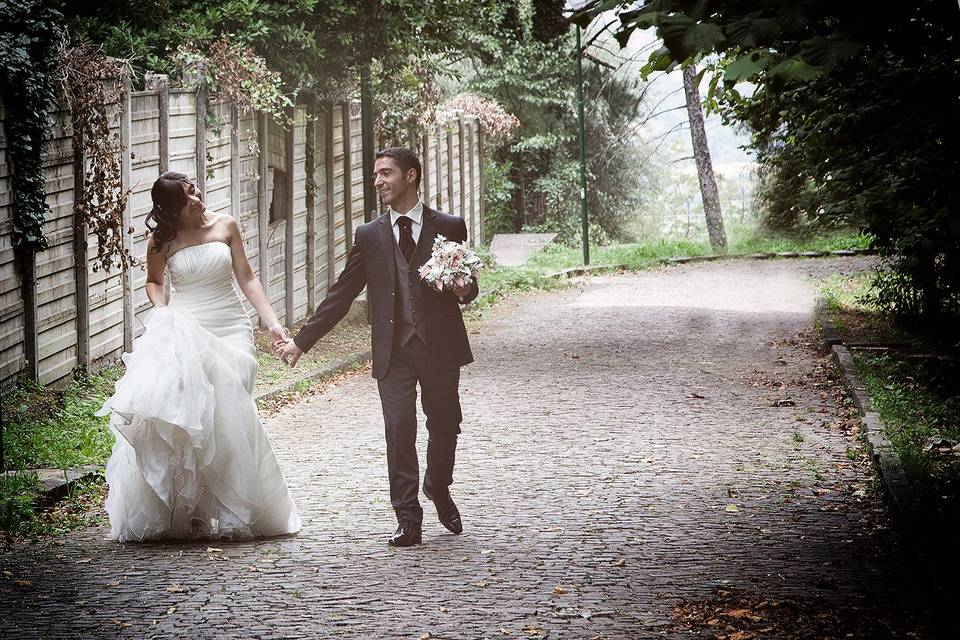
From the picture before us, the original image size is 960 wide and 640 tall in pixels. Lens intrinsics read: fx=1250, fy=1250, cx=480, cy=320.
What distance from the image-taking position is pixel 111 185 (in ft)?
37.4

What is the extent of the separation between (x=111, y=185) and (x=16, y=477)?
416cm

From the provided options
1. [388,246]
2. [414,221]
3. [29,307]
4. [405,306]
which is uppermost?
[414,221]

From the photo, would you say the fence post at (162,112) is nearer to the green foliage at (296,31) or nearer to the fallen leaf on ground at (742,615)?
the green foliage at (296,31)

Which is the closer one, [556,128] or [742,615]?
[742,615]

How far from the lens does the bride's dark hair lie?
7.25m

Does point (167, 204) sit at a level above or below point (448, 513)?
above

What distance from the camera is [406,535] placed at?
22.4 ft

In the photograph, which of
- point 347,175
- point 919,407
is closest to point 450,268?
point 919,407

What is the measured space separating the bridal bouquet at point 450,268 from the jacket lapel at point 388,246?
237mm

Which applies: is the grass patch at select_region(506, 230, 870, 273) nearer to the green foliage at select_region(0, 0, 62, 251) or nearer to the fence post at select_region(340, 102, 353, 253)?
the fence post at select_region(340, 102, 353, 253)

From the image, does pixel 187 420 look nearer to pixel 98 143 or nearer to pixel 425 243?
pixel 425 243

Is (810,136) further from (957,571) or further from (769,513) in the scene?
(957,571)

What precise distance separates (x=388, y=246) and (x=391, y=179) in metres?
0.41

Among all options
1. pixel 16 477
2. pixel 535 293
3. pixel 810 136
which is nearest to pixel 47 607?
pixel 16 477
